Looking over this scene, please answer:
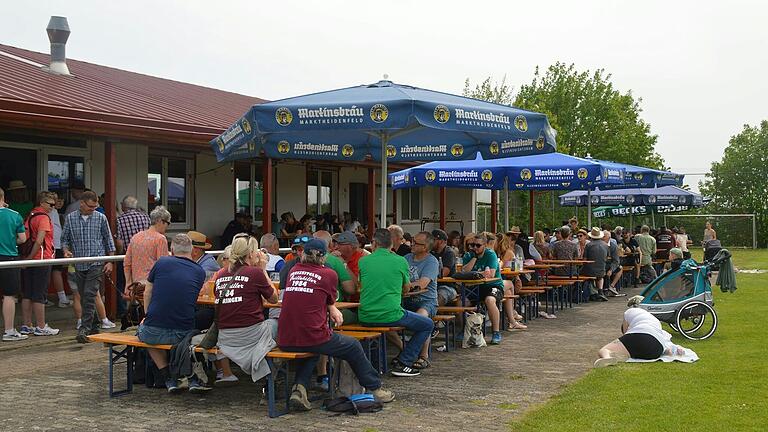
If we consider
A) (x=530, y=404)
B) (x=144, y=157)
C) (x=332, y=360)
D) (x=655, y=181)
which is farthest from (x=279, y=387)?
(x=655, y=181)

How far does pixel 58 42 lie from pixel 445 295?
32.2ft

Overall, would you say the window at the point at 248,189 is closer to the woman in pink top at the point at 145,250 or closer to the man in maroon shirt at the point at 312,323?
the woman in pink top at the point at 145,250

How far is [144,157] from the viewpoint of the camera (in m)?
14.3

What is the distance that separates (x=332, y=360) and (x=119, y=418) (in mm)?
1771

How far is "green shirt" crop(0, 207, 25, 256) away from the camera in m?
9.44

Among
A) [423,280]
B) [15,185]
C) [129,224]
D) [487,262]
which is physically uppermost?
[15,185]

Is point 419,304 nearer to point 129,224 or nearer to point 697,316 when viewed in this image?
point 697,316

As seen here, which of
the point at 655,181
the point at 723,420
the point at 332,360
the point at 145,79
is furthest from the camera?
the point at 145,79

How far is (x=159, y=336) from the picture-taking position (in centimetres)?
719

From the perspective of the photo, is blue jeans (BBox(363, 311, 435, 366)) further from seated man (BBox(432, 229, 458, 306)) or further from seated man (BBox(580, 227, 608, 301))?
seated man (BBox(580, 227, 608, 301))

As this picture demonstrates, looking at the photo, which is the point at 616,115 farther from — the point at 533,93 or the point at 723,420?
the point at 723,420

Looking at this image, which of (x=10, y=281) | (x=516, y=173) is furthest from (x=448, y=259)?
(x=516, y=173)

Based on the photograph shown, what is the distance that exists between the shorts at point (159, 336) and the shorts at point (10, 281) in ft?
8.78

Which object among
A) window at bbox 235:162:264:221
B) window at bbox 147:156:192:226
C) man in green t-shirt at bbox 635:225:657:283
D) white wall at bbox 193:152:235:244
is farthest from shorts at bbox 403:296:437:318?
man in green t-shirt at bbox 635:225:657:283
